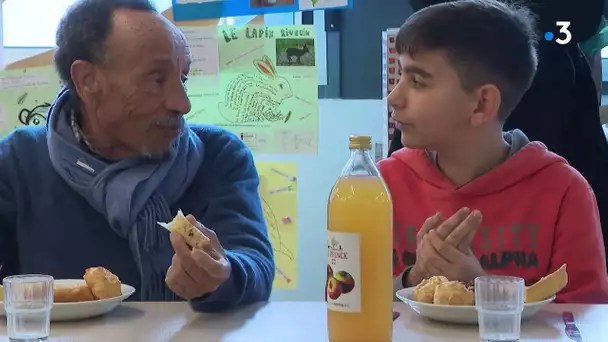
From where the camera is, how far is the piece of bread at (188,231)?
1.12 metres

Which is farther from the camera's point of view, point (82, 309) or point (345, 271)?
point (82, 309)

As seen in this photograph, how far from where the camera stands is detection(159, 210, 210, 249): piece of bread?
1.12 meters

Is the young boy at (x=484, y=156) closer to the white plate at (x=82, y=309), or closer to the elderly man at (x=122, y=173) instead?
the elderly man at (x=122, y=173)

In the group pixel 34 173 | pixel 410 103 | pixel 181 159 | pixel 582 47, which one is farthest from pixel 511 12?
pixel 34 173

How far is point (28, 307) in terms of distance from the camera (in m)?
1.05

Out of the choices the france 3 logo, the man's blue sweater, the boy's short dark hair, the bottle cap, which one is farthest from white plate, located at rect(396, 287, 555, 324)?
the france 3 logo

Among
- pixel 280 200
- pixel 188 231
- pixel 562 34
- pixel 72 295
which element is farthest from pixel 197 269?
pixel 280 200

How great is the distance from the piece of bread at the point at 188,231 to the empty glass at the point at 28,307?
0.58ft

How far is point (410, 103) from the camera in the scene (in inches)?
60.5

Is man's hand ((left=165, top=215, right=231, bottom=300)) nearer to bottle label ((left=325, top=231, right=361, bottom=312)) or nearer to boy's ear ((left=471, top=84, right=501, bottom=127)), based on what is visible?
bottle label ((left=325, top=231, right=361, bottom=312))

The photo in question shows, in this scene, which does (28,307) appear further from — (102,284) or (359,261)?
(359,261)

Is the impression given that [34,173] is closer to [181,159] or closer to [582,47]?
[181,159]

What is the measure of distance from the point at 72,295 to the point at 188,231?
21cm

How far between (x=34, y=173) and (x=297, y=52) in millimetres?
1017
